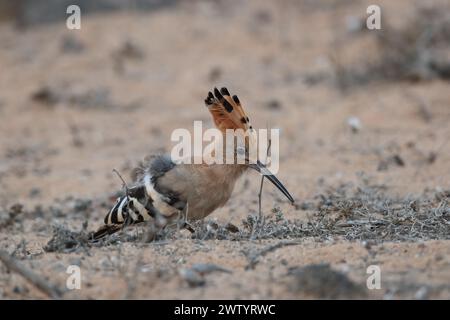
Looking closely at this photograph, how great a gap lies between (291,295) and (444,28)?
6818 mm

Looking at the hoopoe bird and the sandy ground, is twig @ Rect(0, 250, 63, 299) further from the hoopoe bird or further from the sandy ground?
the hoopoe bird

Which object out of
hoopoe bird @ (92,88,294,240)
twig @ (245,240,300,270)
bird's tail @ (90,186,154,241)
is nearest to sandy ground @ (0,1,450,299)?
twig @ (245,240,300,270)

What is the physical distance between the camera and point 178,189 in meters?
4.50

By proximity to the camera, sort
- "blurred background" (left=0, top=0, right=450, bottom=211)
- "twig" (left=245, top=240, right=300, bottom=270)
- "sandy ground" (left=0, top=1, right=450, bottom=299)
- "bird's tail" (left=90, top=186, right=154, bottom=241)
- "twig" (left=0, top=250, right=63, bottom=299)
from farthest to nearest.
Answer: "blurred background" (left=0, top=0, right=450, bottom=211), "bird's tail" (left=90, top=186, right=154, bottom=241), "twig" (left=245, top=240, right=300, bottom=270), "sandy ground" (left=0, top=1, right=450, bottom=299), "twig" (left=0, top=250, right=63, bottom=299)

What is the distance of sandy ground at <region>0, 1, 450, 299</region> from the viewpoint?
3.44 metres

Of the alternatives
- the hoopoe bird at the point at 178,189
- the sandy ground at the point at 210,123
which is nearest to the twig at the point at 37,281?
the sandy ground at the point at 210,123

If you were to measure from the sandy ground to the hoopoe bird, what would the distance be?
0.17 metres

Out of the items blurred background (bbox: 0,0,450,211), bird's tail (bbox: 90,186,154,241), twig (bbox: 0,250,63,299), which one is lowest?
twig (bbox: 0,250,63,299)

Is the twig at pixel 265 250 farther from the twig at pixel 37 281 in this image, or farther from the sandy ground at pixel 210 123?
the twig at pixel 37 281

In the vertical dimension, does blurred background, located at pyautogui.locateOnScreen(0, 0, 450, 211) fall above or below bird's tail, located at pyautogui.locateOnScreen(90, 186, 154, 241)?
above

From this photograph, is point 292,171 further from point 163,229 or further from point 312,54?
point 312,54

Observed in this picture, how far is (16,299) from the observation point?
3.35 meters
